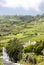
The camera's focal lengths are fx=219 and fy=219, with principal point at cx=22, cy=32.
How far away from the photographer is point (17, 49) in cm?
7169

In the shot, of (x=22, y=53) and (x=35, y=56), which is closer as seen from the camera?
(x=35, y=56)

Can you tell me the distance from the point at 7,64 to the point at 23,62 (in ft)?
18.7

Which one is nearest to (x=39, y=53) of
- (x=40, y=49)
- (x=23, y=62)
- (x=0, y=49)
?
(x=40, y=49)

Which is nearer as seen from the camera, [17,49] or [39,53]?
[39,53]

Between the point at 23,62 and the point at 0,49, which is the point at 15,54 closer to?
the point at 23,62

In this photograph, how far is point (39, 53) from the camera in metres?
66.6

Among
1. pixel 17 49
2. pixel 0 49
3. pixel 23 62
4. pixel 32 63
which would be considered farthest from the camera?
pixel 0 49

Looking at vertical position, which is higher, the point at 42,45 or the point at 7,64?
the point at 42,45

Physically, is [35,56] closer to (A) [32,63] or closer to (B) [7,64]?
(A) [32,63]

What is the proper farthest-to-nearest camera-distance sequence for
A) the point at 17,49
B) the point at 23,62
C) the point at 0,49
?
the point at 0,49
the point at 17,49
the point at 23,62

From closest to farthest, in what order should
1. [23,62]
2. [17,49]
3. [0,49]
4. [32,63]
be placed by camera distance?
[32,63]
[23,62]
[17,49]
[0,49]

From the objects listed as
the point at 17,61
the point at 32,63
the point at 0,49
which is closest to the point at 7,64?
the point at 17,61

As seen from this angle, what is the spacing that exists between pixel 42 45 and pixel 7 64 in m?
12.5

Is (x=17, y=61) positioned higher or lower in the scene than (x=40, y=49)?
lower
